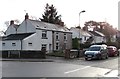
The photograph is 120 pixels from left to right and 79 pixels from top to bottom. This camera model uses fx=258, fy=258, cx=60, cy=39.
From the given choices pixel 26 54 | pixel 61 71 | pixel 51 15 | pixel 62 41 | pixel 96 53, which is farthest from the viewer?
pixel 51 15

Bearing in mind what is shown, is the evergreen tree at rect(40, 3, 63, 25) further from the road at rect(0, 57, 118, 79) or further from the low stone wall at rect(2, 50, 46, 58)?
the road at rect(0, 57, 118, 79)

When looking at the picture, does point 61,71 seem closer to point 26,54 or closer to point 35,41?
point 26,54

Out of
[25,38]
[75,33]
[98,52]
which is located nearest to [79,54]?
[98,52]

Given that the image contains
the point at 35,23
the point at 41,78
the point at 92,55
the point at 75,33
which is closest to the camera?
the point at 41,78

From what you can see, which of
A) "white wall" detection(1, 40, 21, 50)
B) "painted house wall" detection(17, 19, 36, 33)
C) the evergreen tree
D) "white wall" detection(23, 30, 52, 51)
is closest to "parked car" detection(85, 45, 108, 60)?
"white wall" detection(23, 30, 52, 51)

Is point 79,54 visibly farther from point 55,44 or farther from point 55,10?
point 55,10

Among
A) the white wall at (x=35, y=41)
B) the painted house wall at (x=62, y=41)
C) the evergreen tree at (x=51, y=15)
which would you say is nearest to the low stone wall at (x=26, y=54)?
the white wall at (x=35, y=41)

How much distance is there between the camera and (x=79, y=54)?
37531 mm

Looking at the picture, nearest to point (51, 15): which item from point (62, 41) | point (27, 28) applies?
point (62, 41)

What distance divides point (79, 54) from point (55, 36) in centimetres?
1813

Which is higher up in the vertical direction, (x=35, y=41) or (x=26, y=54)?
(x=35, y=41)

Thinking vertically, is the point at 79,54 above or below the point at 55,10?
below

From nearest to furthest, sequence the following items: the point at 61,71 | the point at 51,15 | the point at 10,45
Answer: the point at 61,71, the point at 10,45, the point at 51,15

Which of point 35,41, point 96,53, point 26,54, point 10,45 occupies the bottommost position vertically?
point 26,54
